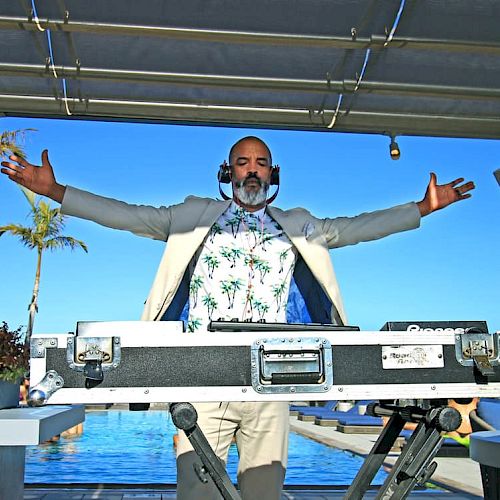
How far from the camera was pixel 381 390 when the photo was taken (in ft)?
6.16

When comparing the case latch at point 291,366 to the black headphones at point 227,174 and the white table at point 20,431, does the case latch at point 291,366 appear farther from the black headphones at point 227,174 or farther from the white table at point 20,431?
the black headphones at point 227,174

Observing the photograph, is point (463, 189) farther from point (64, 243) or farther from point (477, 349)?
point (64, 243)

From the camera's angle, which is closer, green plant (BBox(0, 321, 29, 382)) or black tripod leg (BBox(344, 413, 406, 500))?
black tripod leg (BBox(344, 413, 406, 500))

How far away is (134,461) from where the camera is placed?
8.70 meters

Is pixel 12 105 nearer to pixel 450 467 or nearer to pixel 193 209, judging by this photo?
pixel 193 209

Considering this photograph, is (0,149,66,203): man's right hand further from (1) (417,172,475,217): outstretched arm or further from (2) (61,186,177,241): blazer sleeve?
(1) (417,172,475,217): outstretched arm

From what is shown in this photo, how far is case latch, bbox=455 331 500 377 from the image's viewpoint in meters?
1.92

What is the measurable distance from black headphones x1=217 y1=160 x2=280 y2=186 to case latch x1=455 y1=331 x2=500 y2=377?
3.75 ft

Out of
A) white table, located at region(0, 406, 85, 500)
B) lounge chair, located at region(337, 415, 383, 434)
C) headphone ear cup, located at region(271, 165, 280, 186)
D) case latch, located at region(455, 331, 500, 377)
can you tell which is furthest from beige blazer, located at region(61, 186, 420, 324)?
lounge chair, located at region(337, 415, 383, 434)

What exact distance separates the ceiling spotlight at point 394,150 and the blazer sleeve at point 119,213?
177 centimetres

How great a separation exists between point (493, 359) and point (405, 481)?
380mm

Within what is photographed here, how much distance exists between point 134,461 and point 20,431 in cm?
655

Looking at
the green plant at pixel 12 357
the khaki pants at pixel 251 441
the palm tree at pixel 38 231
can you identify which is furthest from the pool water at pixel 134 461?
the palm tree at pixel 38 231

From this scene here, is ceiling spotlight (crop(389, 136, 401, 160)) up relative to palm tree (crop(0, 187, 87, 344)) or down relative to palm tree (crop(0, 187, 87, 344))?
down
